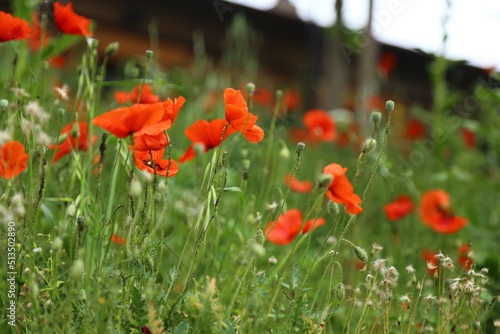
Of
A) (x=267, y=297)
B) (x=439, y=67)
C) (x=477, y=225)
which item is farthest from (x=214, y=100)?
(x=267, y=297)

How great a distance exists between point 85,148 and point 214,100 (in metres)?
2.34

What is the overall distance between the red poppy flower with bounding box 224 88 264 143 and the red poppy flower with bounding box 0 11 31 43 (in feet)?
1.77

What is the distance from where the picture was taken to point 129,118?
1.05 m

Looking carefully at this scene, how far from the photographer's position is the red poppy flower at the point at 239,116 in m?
1.17

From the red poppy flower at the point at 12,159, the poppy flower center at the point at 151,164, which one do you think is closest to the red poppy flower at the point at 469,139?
the poppy flower center at the point at 151,164

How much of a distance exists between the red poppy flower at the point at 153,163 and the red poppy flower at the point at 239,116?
0.15 metres

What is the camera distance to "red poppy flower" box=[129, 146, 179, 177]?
116 cm

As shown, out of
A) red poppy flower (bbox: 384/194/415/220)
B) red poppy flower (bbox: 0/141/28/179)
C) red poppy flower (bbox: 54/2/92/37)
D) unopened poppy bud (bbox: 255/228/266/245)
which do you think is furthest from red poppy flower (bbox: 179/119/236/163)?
red poppy flower (bbox: 384/194/415/220)

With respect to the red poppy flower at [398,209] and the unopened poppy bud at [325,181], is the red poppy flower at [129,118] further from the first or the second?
the red poppy flower at [398,209]

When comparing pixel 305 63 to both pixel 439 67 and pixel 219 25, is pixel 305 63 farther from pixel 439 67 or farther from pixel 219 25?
pixel 439 67

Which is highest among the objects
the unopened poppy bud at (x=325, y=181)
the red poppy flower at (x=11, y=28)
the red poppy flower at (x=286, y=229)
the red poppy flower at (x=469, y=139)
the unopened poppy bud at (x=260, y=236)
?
the red poppy flower at (x=11, y=28)

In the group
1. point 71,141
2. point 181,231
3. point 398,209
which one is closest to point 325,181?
point 71,141

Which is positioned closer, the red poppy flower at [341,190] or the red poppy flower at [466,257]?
the red poppy flower at [341,190]

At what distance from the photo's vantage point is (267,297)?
1202 millimetres
